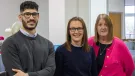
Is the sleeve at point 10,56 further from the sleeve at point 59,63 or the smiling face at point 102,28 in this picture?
the smiling face at point 102,28

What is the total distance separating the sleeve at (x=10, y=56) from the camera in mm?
1568

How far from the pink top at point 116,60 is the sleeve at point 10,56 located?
90 centimetres

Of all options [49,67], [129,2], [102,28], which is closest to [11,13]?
[102,28]

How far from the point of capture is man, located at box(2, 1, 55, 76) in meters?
1.57

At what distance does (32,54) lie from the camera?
165cm

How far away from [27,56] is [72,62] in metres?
0.43

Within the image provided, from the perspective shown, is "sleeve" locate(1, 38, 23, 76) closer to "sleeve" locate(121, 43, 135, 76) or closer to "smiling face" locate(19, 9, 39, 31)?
"smiling face" locate(19, 9, 39, 31)

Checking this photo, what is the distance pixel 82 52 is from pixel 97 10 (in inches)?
111

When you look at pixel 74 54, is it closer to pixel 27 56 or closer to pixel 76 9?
pixel 27 56

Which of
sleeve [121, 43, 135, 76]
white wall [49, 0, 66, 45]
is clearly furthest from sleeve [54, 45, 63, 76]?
white wall [49, 0, 66, 45]

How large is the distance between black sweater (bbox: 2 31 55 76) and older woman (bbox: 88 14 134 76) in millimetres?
610

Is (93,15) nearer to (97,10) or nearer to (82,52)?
(97,10)

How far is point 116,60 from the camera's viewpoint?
7.01ft

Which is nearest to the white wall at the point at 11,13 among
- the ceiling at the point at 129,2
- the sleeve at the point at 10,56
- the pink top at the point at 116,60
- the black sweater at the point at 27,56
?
the pink top at the point at 116,60
